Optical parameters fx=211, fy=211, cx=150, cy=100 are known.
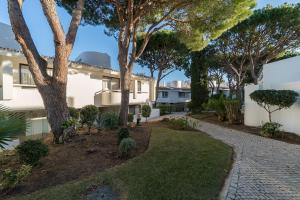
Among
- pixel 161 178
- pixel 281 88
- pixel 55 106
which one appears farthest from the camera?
pixel 281 88

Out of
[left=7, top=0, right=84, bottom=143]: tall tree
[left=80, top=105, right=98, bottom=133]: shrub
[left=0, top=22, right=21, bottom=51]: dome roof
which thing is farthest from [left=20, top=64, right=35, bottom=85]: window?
[left=7, top=0, right=84, bottom=143]: tall tree

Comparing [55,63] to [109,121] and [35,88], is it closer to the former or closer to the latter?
[109,121]

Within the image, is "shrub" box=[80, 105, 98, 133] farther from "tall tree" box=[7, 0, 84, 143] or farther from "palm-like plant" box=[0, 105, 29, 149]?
"palm-like plant" box=[0, 105, 29, 149]

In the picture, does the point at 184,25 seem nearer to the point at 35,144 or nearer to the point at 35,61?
the point at 35,61

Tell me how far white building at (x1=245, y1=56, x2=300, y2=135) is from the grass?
5.90 m

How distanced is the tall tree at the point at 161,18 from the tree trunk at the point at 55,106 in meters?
4.50

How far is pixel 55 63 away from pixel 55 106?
1.52 metres

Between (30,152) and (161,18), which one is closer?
Result: (30,152)

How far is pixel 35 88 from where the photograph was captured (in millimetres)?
13102

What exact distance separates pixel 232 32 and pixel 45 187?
69.4ft

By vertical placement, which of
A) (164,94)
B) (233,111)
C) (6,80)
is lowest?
(233,111)

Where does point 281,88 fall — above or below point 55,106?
above

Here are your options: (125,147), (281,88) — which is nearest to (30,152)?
(125,147)

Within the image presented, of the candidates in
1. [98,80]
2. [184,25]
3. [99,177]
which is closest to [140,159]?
[99,177]
